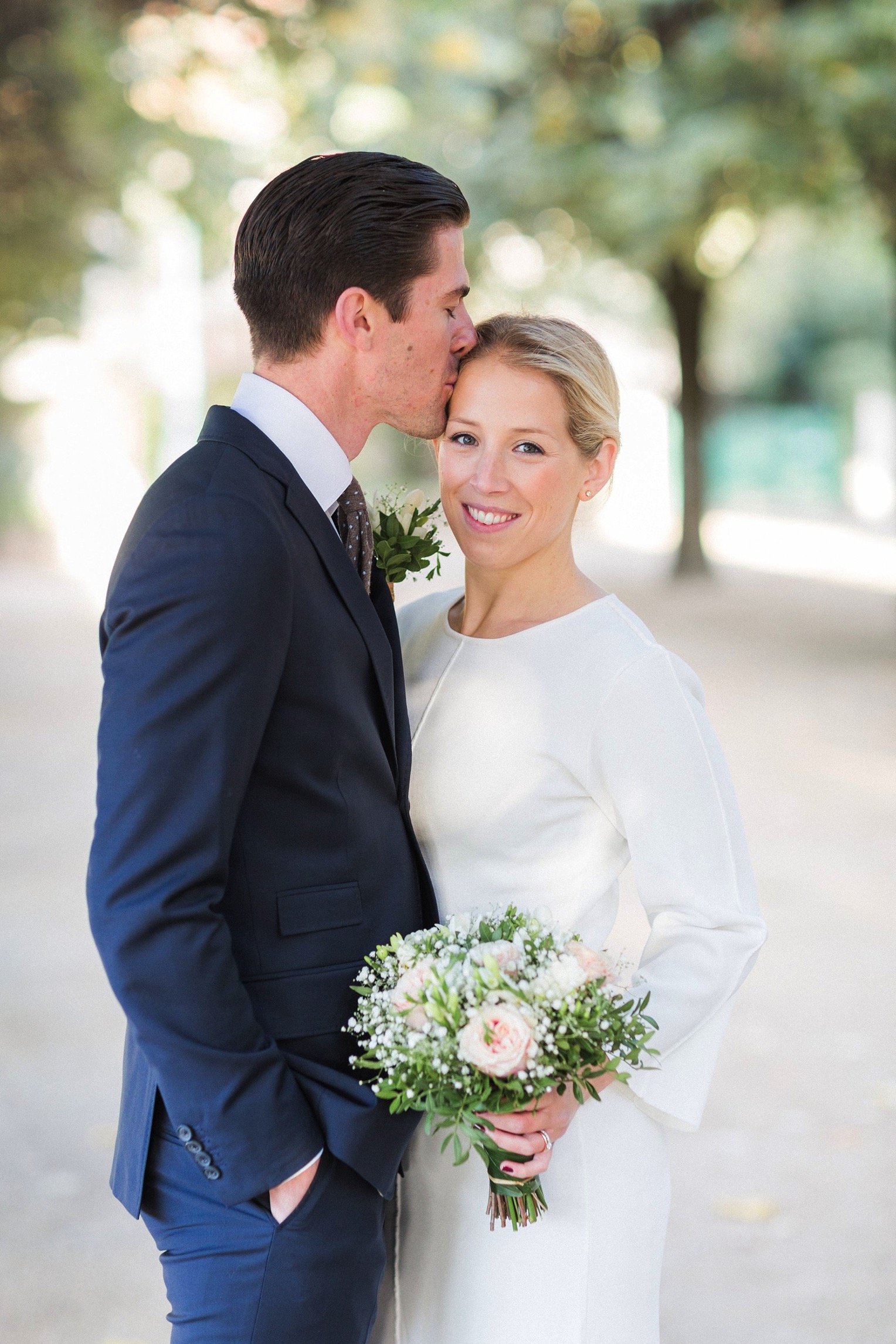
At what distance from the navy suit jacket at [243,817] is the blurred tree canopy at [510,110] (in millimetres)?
11634

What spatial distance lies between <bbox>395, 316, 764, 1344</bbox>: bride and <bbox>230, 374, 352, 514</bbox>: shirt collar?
41 cm

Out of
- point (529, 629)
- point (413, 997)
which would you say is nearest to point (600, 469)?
point (529, 629)

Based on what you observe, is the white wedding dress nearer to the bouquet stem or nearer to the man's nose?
the bouquet stem

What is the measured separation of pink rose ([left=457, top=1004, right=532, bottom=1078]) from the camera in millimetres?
2035

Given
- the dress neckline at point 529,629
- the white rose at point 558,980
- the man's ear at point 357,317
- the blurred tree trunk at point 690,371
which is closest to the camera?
the white rose at point 558,980

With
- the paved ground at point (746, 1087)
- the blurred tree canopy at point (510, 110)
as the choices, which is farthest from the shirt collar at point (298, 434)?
the blurred tree canopy at point (510, 110)

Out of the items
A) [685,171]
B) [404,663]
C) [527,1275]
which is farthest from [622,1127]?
[685,171]

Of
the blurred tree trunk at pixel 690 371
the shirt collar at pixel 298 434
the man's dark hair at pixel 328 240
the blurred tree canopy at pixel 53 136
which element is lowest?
the blurred tree trunk at pixel 690 371

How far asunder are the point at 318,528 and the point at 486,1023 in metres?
0.82

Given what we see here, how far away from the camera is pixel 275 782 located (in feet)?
7.08

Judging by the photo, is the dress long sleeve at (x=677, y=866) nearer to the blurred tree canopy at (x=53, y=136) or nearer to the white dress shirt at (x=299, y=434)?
the white dress shirt at (x=299, y=434)

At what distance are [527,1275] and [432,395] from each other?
1637mm

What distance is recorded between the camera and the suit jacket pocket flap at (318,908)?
2.20 metres

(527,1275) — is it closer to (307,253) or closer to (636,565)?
(307,253)
